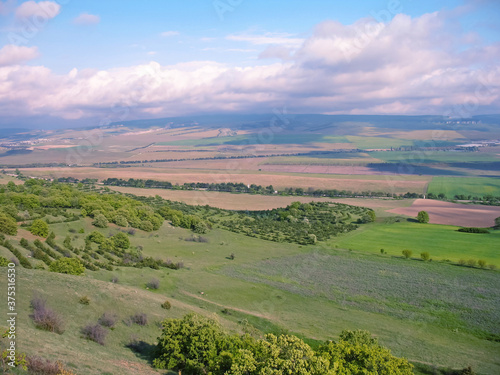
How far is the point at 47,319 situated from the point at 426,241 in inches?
2329

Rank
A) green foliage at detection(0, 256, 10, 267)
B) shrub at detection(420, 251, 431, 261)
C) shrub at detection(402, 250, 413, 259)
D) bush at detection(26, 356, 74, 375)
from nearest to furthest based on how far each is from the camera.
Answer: bush at detection(26, 356, 74, 375)
green foliage at detection(0, 256, 10, 267)
shrub at detection(420, 251, 431, 261)
shrub at detection(402, 250, 413, 259)

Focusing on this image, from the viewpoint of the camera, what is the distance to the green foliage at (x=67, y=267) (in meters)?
34.4

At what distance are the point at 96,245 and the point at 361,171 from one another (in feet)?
421

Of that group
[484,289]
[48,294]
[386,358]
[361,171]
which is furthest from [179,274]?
[361,171]

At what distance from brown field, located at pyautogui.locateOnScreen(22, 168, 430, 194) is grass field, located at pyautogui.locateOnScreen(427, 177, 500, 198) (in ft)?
12.5

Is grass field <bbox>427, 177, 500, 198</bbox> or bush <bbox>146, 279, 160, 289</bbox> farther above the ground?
grass field <bbox>427, 177, 500, 198</bbox>

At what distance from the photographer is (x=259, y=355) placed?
19656 millimetres

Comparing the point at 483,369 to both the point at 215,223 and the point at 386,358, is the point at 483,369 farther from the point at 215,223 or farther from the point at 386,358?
the point at 215,223

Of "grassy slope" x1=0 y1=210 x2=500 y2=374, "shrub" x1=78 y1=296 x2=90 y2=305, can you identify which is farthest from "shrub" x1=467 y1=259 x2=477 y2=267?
"shrub" x1=78 y1=296 x2=90 y2=305

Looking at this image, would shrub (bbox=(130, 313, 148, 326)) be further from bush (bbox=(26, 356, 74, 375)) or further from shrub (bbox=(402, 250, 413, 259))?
shrub (bbox=(402, 250, 413, 259))

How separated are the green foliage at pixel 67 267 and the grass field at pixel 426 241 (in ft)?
135

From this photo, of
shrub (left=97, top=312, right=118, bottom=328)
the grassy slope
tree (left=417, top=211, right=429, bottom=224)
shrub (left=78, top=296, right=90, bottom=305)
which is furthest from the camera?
tree (left=417, top=211, right=429, bottom=224)

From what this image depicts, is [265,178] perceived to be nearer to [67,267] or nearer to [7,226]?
[7,226]

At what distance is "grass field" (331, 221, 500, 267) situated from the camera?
56.7 m
